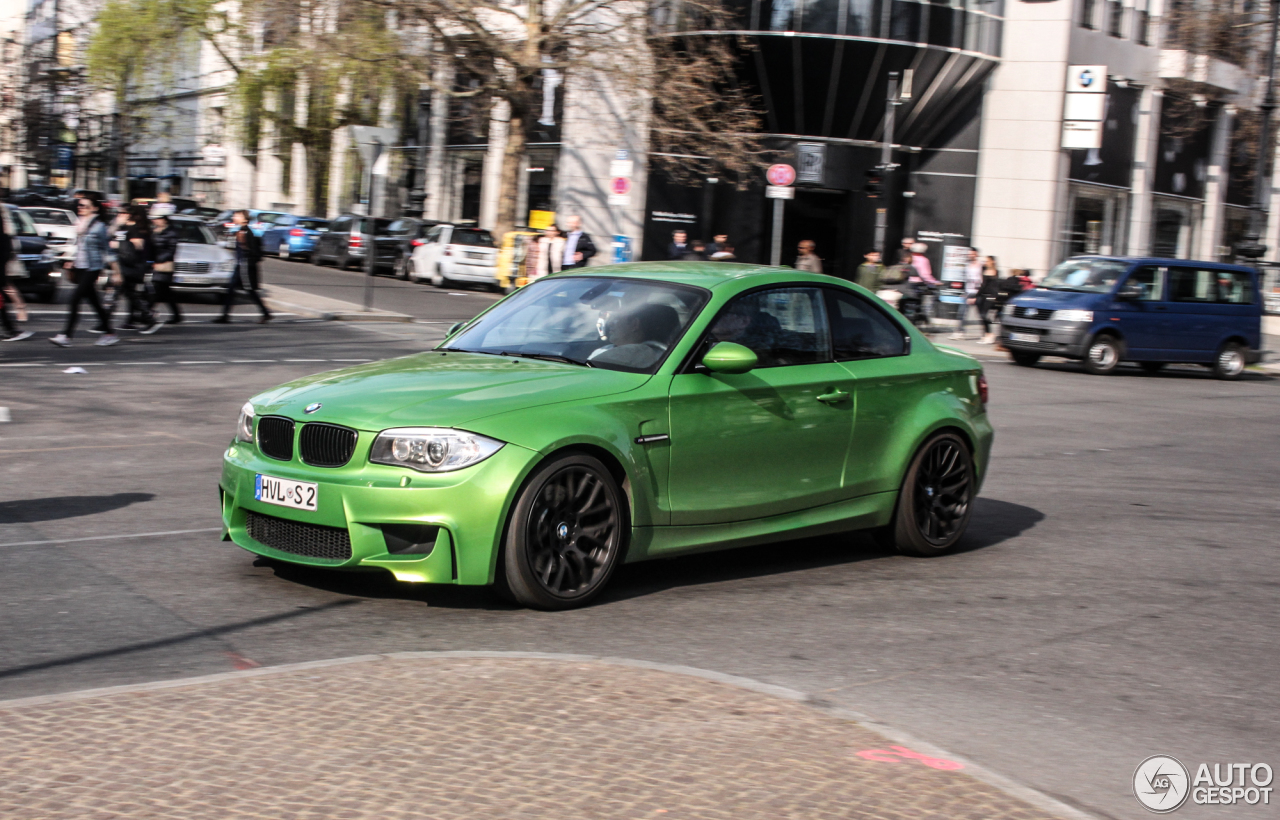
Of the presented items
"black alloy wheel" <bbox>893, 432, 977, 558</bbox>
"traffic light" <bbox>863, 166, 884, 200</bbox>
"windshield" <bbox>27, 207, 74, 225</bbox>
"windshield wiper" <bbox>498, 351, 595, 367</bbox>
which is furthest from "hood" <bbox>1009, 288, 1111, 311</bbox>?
"windshield" <bbox>27, 207, 74, 225</bbox>

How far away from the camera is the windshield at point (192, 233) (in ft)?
85.1

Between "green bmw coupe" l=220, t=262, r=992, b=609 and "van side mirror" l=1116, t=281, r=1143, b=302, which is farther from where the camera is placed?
"van side mirror" l=1116, t=281, r=1143, b=302

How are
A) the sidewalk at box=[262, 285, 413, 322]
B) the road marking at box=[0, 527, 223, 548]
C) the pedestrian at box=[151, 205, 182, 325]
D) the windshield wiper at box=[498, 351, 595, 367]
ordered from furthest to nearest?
the sidewalk at box=[262, 285, 413, 322]
the pedestrian at box=[151, 205, 182, 325]
the road marking at box=[0, 527, 223, 548]
the windshield wiper at box=[498, 351, 595, 367]

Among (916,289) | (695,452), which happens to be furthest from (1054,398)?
(695,452)

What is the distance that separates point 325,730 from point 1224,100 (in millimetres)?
46174

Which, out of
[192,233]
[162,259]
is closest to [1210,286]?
[162,259]

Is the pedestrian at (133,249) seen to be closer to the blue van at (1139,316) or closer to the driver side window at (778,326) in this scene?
the blue van at (1139,316)

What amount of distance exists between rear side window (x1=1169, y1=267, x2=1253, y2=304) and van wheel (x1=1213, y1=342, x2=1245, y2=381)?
2.64ft

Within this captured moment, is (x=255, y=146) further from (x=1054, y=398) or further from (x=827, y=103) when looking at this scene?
(x=1054, y=398)

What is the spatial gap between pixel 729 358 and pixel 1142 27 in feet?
130

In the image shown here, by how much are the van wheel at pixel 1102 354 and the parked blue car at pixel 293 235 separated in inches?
1046

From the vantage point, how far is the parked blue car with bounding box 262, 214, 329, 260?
44.4 meters

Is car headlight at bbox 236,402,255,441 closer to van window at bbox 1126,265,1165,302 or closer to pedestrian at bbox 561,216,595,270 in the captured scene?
pedestrian at bbox 561,216,595,270

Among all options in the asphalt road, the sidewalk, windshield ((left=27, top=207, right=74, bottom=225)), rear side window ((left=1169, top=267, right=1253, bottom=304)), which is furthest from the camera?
windshield ((left=27, top=207, right=74, bottom=225))
